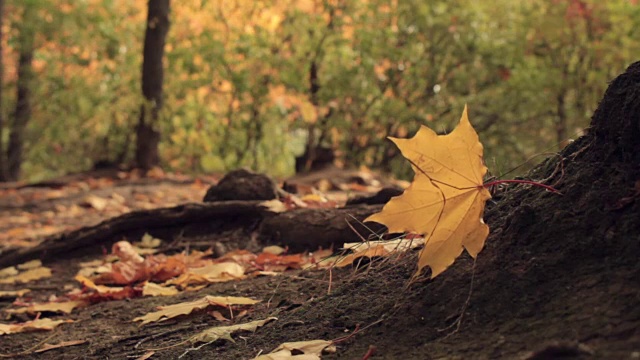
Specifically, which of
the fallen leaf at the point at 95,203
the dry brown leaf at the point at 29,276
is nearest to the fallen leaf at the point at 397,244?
the dry brown leaf at the point at 29,276

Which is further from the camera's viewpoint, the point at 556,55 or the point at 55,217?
the point at 556,55

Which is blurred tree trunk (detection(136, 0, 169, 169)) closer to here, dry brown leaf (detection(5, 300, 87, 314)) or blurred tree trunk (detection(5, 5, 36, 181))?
blurred tree trunk (detection(5, 5, 36, 181))

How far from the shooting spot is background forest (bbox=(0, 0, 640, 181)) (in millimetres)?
9125

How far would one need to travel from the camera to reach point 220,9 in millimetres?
9320

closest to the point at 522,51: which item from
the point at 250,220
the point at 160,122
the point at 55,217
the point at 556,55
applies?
the point at 556,55

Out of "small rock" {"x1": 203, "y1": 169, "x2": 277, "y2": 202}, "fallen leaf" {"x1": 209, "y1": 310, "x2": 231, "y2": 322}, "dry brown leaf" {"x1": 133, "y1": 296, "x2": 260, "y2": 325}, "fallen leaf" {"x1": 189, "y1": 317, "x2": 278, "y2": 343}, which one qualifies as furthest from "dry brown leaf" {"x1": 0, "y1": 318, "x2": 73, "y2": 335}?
"small rock" {"x1": 203, "y1": 169, "x2": 277, "y2": 202}

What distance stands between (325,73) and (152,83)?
2022 mm

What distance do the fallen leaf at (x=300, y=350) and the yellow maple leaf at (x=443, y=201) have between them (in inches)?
11.2

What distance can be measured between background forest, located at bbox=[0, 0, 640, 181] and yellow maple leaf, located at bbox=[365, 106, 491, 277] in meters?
7.24

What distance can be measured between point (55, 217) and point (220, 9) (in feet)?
13.3

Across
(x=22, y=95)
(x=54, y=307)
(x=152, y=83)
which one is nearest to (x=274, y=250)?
(x=54, y=307)

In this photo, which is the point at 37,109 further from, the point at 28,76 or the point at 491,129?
the point at 491,129

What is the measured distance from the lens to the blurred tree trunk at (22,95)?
1073 centimetres

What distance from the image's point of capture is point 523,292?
1.61 metres
